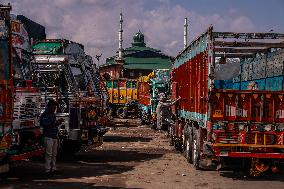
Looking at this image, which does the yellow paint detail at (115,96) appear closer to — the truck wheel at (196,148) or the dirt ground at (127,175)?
the dirt ground at (127,175)

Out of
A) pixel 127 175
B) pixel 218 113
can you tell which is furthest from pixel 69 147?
pixel 218 113

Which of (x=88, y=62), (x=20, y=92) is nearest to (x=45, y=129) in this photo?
(x=20, y=92)

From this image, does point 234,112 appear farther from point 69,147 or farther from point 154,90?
point 154,90

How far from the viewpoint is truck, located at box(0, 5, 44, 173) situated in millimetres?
9859

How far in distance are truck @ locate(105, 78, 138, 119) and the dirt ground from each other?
80.7 feet

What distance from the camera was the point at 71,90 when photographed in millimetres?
14484

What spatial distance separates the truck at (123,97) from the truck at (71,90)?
2459cm

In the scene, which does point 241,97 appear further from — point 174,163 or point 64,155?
Answer: point 64,155

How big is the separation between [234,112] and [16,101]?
4890mm

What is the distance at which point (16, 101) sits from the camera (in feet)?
36.1

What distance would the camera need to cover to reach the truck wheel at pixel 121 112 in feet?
135

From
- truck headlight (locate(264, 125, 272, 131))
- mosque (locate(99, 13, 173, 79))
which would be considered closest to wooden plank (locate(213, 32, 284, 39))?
truck headlight (locate(264, 125, 272, 131))

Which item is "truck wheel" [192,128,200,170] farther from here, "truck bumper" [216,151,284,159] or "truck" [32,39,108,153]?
"truck" [32,39,108,153]

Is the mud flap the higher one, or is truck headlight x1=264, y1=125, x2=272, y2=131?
truck headlight x1=264, y1=125, x2=272, y2=131
